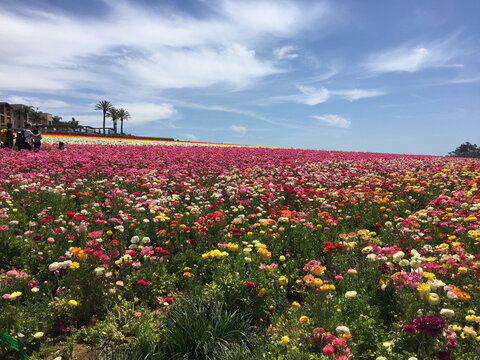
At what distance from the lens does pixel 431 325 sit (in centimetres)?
244

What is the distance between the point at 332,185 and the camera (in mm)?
9805

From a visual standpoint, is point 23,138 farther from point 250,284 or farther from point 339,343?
point 339,343

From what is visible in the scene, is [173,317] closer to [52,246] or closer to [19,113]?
[52,246]

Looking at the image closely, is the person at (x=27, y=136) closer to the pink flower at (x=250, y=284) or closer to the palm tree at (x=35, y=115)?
the pink flower at (x=250, y=284)

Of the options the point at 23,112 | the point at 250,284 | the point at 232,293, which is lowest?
the point at 232,293

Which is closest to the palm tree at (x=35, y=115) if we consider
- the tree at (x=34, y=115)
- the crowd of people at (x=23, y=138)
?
the tree at (x=34, y=115)

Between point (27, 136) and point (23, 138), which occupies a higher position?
point (27, 136)

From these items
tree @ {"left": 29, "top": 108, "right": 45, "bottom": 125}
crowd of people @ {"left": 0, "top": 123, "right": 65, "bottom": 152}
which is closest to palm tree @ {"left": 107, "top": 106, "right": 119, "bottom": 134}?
tree @ {"left": 29, "top": 108, "right": 45, "bottom": 125}

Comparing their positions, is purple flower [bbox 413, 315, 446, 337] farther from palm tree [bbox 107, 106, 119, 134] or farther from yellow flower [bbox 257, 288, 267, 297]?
palm tree [bbox 107, 106, 119, 134]

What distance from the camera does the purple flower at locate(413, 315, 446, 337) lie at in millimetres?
2406

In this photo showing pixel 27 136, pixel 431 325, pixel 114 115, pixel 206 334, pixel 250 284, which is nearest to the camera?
pixel 431 325

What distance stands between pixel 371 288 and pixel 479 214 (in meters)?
3.06

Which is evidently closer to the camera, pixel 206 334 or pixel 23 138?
pixel 206 334

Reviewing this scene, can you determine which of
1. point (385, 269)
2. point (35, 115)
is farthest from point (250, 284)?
point (35, 115)
